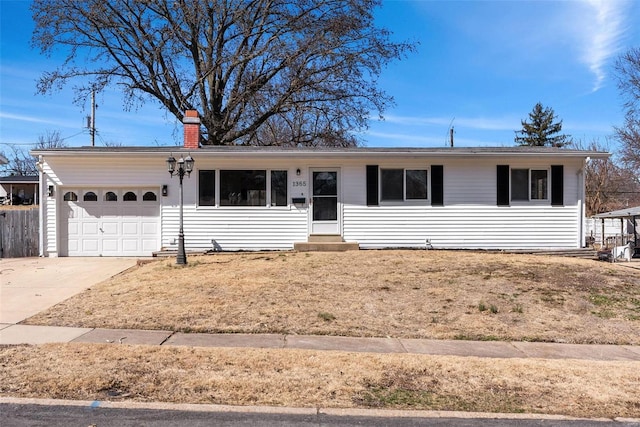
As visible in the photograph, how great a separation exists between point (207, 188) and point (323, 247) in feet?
13.6

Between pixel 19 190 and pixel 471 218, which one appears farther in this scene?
pixel 19 190

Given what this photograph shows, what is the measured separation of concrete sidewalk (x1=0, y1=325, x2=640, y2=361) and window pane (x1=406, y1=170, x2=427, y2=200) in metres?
8.58

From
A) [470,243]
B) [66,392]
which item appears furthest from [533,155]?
[66,392]

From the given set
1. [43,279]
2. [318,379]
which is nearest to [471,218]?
[318,379]

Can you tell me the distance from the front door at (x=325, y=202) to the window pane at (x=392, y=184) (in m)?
1.48

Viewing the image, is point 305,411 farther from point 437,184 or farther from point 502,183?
point 502,183

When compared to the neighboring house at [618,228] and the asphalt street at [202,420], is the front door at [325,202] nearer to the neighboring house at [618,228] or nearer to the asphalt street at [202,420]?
the asphalt street at [202,420]

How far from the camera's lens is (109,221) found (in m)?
15.1

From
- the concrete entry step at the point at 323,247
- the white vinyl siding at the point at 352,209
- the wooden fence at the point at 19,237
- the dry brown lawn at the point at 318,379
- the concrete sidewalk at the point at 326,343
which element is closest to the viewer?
the dry brown lawn at the point at 318,379

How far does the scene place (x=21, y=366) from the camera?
5.22 meters

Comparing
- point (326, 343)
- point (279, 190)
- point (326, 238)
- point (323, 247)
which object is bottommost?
point (326, 343)

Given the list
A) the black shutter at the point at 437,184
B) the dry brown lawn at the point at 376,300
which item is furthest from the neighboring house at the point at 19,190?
the black shutter at the point at 437,184

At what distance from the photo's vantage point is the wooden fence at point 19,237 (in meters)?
15.3

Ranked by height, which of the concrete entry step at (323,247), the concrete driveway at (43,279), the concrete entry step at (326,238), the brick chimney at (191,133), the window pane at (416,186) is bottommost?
the concrete driveway at (43,279)
